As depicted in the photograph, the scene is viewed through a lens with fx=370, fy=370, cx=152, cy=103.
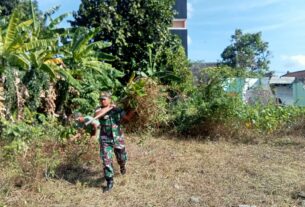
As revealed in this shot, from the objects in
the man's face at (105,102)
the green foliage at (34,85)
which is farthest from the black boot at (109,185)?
the green foliage at (34,85)

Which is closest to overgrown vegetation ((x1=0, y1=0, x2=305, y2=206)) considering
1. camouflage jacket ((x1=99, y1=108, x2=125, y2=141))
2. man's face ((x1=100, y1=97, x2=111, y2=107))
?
camouflage jacket ((x1=99, y1=108, x2=125, y2=141))

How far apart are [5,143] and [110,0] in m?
6.51

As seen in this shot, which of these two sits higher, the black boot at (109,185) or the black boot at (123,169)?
the black boot at (123,169)

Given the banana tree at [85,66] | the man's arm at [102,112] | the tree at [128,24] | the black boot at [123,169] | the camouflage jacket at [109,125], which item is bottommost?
the black boot at [123,169]

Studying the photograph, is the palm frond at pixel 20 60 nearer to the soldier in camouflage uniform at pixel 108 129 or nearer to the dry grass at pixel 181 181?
the dry grass at pixel 181 181

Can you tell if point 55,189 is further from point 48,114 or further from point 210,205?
point 48,114

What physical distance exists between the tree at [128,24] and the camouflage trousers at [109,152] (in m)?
5.66

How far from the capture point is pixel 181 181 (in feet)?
16.8

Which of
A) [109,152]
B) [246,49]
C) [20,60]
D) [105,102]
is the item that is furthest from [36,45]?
[246,49]

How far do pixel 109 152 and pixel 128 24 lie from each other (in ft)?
21.8

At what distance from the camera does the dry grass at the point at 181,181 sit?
14.4 feet

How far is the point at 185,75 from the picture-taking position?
11.7 metres

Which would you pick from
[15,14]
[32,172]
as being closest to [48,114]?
[15,14]

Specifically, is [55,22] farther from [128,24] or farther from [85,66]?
[128,24]
